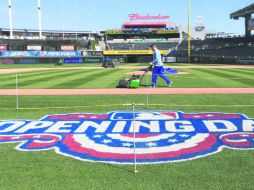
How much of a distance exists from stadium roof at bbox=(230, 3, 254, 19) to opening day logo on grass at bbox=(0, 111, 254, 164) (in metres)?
62.4

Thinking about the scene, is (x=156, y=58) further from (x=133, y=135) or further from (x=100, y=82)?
(x=133, y=135)

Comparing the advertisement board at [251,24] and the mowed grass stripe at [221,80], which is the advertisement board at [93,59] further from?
the mowed grass stripe at [221,80]

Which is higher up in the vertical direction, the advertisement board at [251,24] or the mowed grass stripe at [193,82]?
the advertisement board at [251,24]

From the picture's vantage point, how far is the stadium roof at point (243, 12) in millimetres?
67688

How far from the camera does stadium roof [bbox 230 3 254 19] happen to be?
67.7 metres

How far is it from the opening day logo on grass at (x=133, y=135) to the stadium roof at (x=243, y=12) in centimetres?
6239

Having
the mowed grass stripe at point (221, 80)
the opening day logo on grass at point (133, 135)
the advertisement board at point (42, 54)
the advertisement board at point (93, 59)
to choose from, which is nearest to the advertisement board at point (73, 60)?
the advertisement board at point (93, 59)

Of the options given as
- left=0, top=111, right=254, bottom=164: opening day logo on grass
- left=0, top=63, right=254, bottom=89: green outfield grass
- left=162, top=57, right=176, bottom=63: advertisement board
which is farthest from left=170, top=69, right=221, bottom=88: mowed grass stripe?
left=162, top=57, right=176, bottom=63: advertisement board

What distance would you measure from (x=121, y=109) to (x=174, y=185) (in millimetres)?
6681

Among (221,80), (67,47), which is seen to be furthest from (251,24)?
(221,80)

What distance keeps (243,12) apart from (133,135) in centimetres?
6846

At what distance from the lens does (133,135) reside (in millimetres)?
8070

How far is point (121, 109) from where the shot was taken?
11.8m

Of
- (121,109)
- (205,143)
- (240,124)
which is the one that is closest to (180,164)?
(205,143)
